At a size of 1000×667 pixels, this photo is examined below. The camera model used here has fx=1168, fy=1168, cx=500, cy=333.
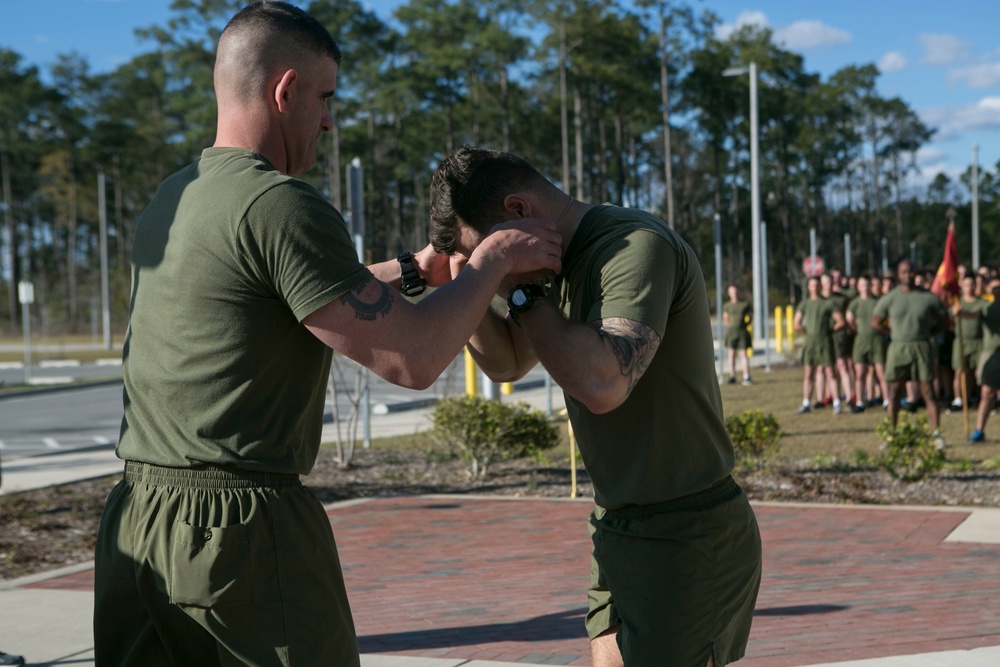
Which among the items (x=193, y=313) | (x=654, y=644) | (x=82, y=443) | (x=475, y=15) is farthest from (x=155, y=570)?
(x=475, y=15)

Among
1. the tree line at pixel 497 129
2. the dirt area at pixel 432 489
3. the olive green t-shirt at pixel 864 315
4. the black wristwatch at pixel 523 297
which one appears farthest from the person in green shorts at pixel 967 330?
the tree line at pixel 497 129

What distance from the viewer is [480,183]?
271cm

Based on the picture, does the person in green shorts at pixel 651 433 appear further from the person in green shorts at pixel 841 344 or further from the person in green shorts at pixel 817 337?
the person in green shorts at pixel 841 344

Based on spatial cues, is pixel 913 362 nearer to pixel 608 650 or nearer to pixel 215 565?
pixel 608 650

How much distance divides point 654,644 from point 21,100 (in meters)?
72.0

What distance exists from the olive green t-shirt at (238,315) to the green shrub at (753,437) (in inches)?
331

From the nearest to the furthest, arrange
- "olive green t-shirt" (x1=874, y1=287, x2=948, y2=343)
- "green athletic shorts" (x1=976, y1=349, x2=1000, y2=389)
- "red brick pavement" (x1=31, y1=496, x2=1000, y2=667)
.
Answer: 1. "red brick pavement" (x1=31, y1=496, x2=1000, y2=667)
2. "green athletic shorts" (x1=976, y1=349, x2=1000, y2=389)
3. "olive green t-shirt" (x1=874, y1=287, x2=948, y2=343)

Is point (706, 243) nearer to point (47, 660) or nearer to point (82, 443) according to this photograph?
point (82, 443)

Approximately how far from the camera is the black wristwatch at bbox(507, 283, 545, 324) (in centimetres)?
253

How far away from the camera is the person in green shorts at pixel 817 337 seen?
16500 millimetres

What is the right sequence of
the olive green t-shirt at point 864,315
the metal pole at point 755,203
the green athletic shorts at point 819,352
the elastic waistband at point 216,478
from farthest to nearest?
the metal pole at point 755,203 < the green athletic shorts at point 819,352 < the olive green t-shirt at point 864,315 < the elastic waistband at point 216,478

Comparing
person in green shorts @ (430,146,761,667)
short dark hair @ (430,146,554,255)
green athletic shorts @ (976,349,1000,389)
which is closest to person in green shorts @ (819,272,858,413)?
green athletic shorts @ (976,349,1000,389)

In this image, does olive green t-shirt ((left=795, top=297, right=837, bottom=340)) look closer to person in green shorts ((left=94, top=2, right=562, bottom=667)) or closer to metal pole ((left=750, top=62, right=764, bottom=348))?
metal pole ((left=750, top=62, right=764, bottom=348))

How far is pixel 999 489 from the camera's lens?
967 cm
